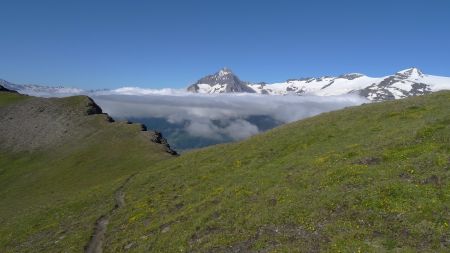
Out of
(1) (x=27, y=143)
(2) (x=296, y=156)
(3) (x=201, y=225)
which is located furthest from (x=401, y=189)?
(1) (x=27, y=143)

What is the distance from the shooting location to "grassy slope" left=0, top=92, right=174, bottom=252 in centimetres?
4742

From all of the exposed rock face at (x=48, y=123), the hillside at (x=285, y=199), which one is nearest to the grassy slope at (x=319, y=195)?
the hillside at (x=285, y=199)

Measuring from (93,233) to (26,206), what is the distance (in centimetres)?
3462

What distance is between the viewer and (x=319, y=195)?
3088cm

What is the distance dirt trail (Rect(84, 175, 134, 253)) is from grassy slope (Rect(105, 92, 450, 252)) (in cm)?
103

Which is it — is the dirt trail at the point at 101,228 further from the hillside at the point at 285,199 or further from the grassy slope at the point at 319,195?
the grassy slope at the point at 319,195

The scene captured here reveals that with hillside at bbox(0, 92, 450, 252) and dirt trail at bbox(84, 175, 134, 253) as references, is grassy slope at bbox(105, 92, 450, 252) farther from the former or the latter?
dirt trail at bbox(84, 175, 134, 253)

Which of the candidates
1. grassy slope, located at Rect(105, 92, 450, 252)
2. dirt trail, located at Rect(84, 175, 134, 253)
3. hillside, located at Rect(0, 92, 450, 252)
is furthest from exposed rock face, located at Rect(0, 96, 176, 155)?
grassy slope, located at Rect(105, 92, 450, 252)

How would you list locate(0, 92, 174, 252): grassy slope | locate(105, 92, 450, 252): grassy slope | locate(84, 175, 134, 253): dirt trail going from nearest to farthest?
1. locate(105, 92, 450, 252): grassy slope
2. locate(84, 175, 134, 253): dirt trail
3. locate(0, 92, 174, 252): grassy slope

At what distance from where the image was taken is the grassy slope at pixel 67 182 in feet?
156

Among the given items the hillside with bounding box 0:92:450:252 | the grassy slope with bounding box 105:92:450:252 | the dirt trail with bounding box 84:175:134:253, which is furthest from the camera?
the dirt trail with bounding box 84:175:134:253

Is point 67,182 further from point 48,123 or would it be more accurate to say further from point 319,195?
point 319,195

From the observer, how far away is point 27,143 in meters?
126

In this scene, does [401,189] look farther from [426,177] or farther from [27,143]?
[27,143]
